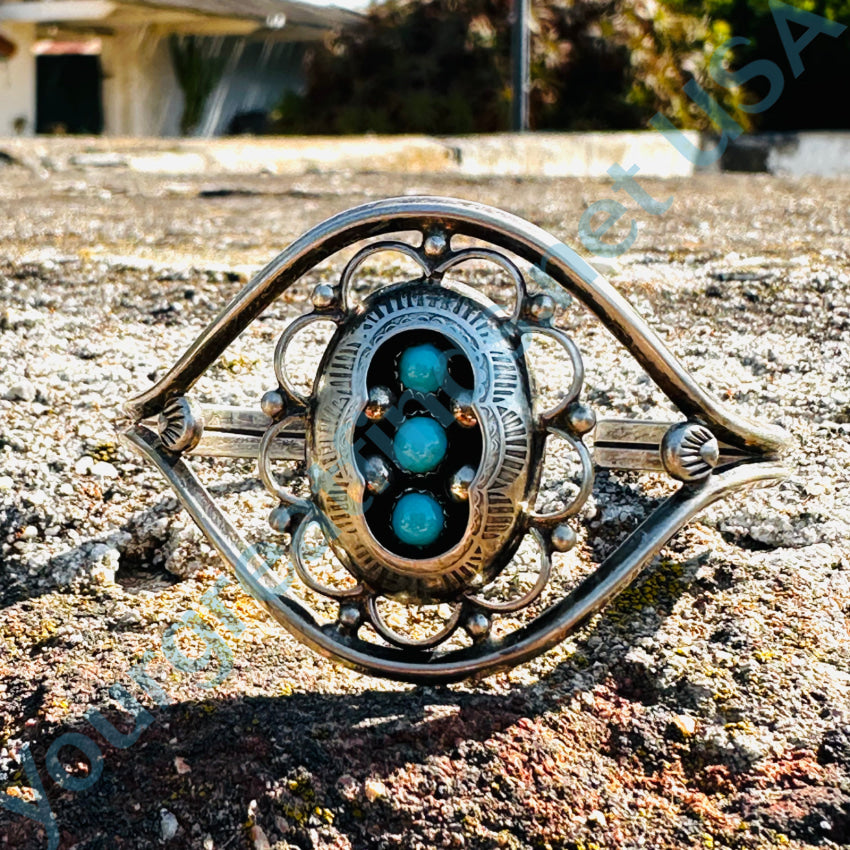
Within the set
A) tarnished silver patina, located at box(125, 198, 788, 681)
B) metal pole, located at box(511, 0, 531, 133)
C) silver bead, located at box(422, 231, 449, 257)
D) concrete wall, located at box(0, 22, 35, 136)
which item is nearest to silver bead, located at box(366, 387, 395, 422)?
tarnished silver patina, located at box(125, 198, 788, 681)

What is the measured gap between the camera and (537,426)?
3.07ft

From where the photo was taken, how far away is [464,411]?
0.91 meters

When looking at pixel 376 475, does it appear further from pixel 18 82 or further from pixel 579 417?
pixel 18 82

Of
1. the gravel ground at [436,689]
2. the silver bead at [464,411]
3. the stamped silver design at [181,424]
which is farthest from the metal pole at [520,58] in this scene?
the silver bead at [464,411]

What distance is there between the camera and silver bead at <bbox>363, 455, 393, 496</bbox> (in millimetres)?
931

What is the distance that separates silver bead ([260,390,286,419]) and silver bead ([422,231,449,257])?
186mm

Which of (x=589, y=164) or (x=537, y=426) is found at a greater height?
(x=589, y=164)

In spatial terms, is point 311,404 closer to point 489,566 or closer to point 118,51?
point 489,566

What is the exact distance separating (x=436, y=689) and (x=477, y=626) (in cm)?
9

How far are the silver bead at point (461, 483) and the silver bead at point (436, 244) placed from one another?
188 millimetres

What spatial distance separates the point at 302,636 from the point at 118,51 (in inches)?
477

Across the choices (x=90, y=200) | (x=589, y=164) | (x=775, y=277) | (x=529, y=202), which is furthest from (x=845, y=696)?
(x=589, y=164)

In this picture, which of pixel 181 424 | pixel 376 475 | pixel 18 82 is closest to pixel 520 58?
pixel 181 424

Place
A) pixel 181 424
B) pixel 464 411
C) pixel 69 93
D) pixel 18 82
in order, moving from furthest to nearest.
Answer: pixel 69 93
pixel 18 82
pixel 181 424
pixel 464 411
